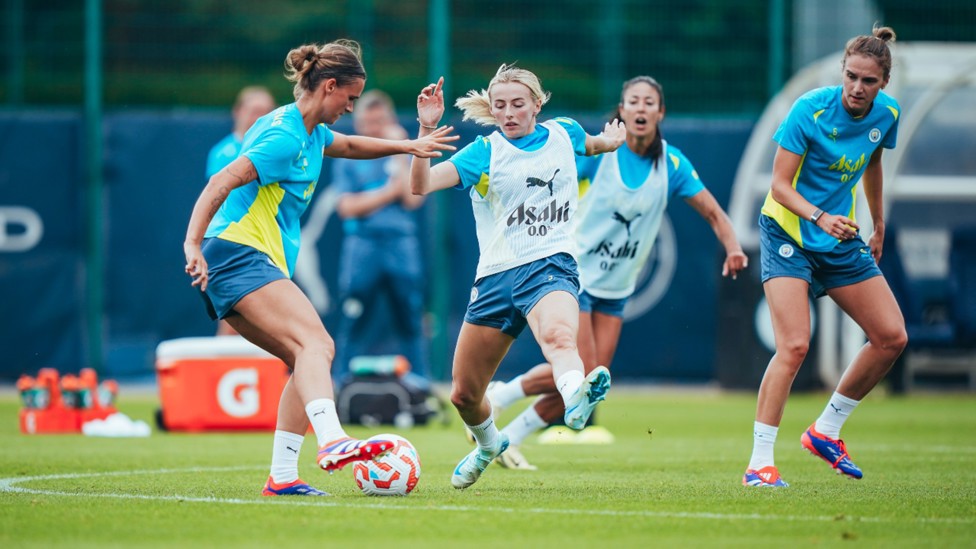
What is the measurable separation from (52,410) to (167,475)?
409cm

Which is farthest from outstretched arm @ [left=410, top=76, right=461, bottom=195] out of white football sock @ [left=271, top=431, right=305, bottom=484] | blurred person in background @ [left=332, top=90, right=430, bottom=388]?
blurred person in background @ [left=332, top=90, right=430, bottom=388]

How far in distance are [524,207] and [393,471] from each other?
54.8 inches

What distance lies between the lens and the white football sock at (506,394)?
29.6 ft

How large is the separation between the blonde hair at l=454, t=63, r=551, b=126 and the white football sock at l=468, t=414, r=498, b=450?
4.86 ft

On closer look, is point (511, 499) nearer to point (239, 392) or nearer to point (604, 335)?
point (604, 335)

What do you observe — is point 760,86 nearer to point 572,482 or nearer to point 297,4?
point 297,4

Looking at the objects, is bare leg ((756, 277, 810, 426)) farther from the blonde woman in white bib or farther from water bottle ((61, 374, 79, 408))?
water bottle ((61, 374, 79, 408))

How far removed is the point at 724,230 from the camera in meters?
8.42

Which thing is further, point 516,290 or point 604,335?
point 604,335

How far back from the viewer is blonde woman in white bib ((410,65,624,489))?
6.82 m

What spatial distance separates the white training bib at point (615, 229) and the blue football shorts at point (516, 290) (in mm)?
1960

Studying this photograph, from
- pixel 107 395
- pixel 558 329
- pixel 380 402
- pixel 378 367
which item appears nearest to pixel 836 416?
pixel 558 329

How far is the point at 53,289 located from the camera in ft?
53.6

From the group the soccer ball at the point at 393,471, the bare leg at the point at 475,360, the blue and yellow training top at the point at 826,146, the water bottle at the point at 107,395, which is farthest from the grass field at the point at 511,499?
the blue and yellow training top at the point at 826,146
